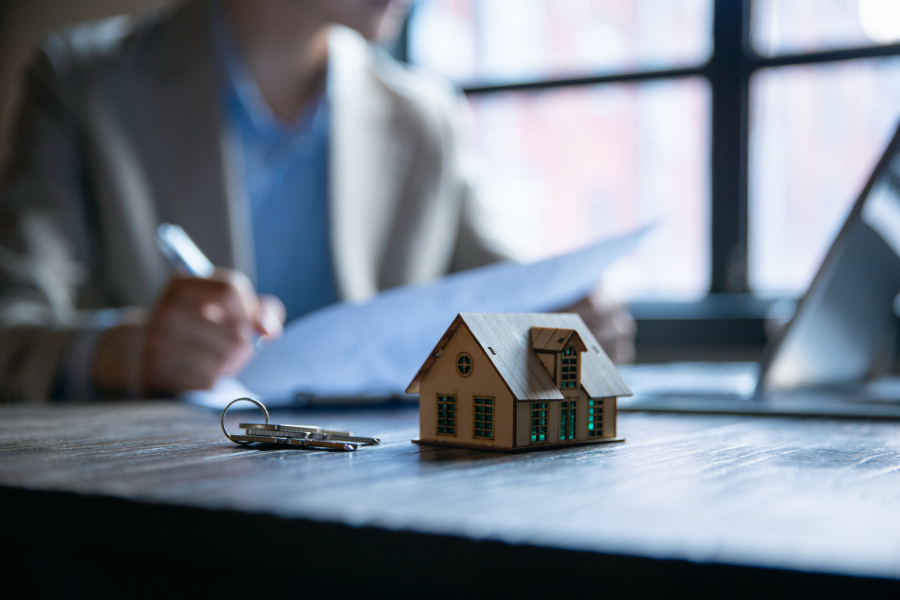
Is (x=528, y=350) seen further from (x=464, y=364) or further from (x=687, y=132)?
(x=687, y=132)

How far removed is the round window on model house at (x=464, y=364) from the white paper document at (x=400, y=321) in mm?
164

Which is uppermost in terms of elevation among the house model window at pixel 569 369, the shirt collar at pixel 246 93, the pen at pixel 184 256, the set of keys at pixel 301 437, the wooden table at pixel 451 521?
the shirt collar at pixel 246 93

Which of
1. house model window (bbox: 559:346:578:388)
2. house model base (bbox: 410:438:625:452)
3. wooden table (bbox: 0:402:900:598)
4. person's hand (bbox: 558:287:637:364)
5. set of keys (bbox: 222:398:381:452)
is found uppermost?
person's hand (bbox: 558:287:637:364)

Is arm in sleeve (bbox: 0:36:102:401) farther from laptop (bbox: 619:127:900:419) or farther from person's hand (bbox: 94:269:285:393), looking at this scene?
laptop (bbox: 619:127:900:419)

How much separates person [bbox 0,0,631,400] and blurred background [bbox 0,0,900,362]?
248 mm

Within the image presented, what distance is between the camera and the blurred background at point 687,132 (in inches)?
69.2

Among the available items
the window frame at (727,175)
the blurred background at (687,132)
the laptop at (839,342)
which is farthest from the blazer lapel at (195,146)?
the window frame at (727,175)

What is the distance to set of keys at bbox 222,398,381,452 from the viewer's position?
1.17 feet

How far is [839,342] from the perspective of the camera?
706 mm

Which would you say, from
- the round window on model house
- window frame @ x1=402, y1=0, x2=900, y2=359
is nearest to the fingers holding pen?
the round window on model house

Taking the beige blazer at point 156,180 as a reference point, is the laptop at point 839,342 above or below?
below

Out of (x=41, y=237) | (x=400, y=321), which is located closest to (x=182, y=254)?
(x=400, y=321)

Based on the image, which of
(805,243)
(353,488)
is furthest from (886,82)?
(353,488)

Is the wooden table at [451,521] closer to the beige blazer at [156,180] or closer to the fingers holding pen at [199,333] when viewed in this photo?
the fingers holding pen at [199,333]
